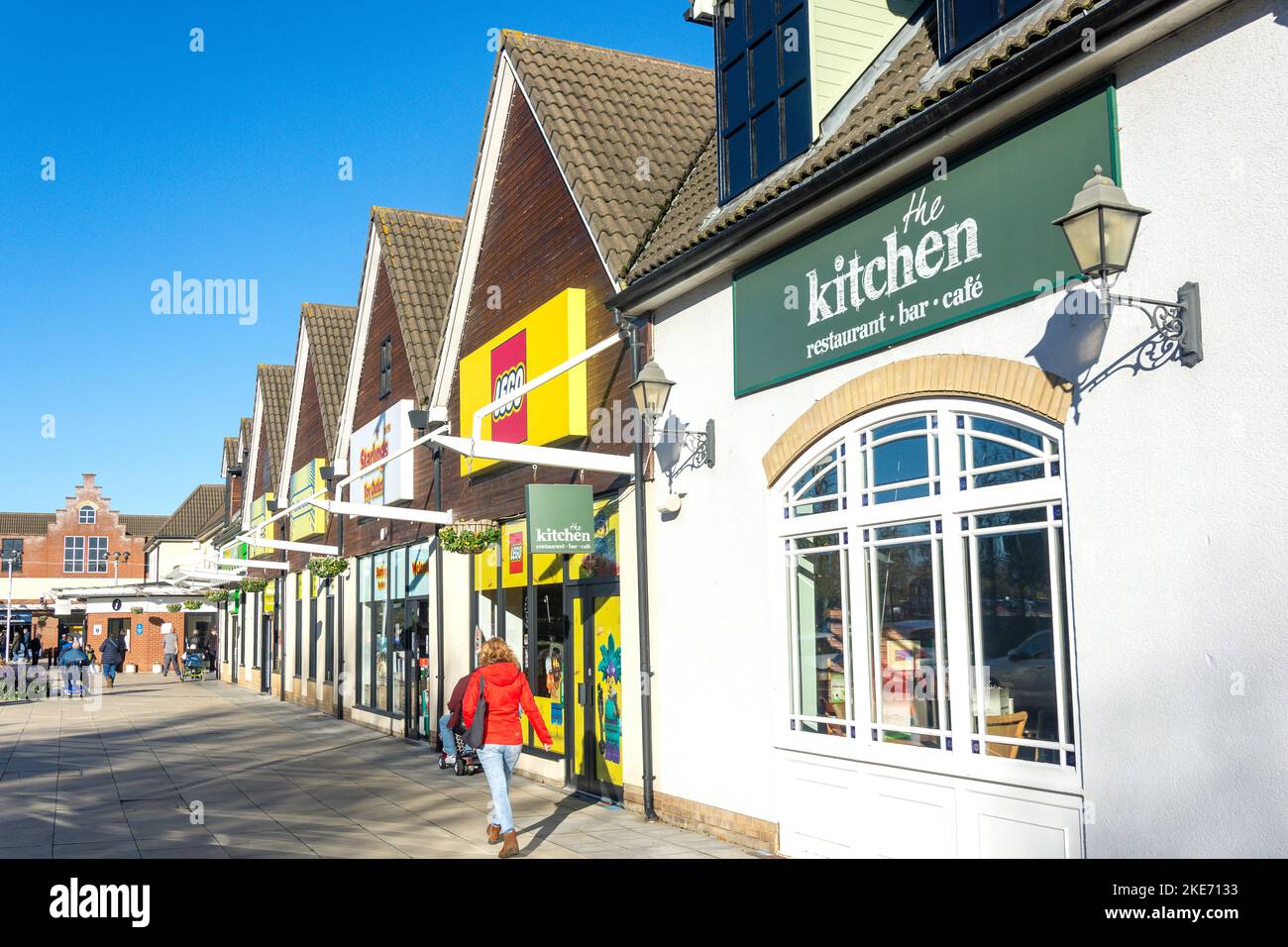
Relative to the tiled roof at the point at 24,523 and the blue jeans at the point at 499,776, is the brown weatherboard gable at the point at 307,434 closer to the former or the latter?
the blue jeans at the point at 499,776

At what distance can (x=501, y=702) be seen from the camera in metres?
9.70

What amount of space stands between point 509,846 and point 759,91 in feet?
22.4

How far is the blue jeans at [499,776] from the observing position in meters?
9.45

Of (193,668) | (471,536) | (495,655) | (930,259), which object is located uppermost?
(930,259)

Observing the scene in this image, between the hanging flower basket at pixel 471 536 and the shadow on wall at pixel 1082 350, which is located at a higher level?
the shadow on wall at pixel 1082 350

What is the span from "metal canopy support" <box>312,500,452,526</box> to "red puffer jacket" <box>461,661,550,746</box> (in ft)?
22.8

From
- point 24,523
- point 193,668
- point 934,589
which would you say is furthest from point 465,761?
point 24,523

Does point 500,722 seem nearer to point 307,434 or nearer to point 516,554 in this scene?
point 516,554

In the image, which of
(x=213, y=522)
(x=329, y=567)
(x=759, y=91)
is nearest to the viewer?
(x=759, y=91)

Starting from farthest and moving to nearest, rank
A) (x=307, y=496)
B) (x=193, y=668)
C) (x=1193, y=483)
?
(x=193, y=668) → (x=307, y=496) → (x=1193, y=483)

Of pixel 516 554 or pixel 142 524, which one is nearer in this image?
pixel 516 554

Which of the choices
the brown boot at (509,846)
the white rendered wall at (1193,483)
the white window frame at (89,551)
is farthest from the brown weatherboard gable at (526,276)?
the white window frame at (89,551)

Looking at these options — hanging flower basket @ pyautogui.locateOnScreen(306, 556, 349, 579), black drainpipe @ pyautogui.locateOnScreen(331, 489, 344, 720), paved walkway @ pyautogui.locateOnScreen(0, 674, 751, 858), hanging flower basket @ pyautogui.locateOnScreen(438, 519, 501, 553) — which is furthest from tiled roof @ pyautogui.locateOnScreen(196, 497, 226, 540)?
hanging flower basket @ pyautogui.locateOnScreen(438, 519, 501, 553)

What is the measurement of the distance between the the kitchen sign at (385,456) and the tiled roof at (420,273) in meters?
0.83
